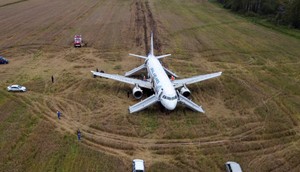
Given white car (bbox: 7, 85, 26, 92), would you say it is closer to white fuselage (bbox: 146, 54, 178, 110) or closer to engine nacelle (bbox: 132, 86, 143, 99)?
engine nacelle (bbox: 132, 86, 143, 99)

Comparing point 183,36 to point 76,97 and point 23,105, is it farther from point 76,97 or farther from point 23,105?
point 23,105

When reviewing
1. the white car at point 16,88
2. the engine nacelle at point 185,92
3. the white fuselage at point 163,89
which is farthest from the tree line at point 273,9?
the white car at point 16,88

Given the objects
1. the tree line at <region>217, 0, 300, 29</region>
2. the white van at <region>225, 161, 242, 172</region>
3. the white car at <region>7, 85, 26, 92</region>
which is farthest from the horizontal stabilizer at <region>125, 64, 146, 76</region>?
the tree line at <region>217, 0, 300, 29</region>

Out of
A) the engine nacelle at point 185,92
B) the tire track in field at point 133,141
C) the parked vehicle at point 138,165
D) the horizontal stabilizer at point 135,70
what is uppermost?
the engine nacelle at point 185,92

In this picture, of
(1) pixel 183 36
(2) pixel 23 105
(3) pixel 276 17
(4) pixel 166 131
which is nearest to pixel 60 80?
(2) pixel 23 105

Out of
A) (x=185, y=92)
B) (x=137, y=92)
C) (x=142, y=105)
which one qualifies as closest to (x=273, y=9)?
(x=185, y=92)

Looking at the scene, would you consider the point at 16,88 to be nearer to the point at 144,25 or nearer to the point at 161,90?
the point at 161,90

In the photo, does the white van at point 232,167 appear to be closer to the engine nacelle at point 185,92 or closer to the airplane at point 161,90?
the airplane at point 161,90
